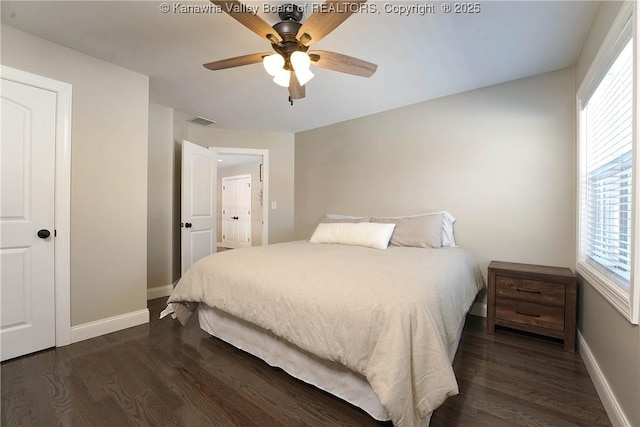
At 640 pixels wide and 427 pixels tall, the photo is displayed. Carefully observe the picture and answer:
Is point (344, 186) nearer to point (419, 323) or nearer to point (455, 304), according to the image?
point (455, 304)

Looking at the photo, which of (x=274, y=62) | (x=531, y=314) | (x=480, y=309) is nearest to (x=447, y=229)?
(x=480, y=309)

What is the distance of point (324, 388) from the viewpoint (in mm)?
1588

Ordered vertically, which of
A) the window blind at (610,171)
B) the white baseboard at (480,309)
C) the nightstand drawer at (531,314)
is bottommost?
the white baseboard at (480,309)

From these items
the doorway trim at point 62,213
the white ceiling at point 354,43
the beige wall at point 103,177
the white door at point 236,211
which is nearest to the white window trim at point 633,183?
the white ceiling at point 354,43

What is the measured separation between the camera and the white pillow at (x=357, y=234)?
280 centimetres

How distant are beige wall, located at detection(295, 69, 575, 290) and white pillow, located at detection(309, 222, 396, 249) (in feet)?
2.14

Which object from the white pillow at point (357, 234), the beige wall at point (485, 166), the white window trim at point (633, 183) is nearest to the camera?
the white window trim at point (633, 183)

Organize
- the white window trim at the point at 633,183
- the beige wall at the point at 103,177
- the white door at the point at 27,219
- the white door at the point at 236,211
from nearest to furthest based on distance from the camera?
the white window trim at the point at 633,183 < the white door at the point at 27,219 < the beige wall at the point at 103,177 < the white door at the point at 236,211

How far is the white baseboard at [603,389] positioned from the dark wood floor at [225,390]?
4 cm

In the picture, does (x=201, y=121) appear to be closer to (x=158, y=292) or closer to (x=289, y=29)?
(x=158, y=292)

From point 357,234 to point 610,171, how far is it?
190 centimetres

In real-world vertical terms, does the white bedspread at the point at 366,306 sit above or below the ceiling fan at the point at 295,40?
below

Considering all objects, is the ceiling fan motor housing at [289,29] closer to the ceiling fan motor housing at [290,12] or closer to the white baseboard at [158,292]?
the ceiling fan motor housing at [290,12]

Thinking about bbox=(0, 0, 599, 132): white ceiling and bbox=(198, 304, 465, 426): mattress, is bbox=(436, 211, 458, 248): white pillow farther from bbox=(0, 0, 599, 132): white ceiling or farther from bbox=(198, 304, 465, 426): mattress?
bbox=(0, 0, 599, 132): white ceiling
